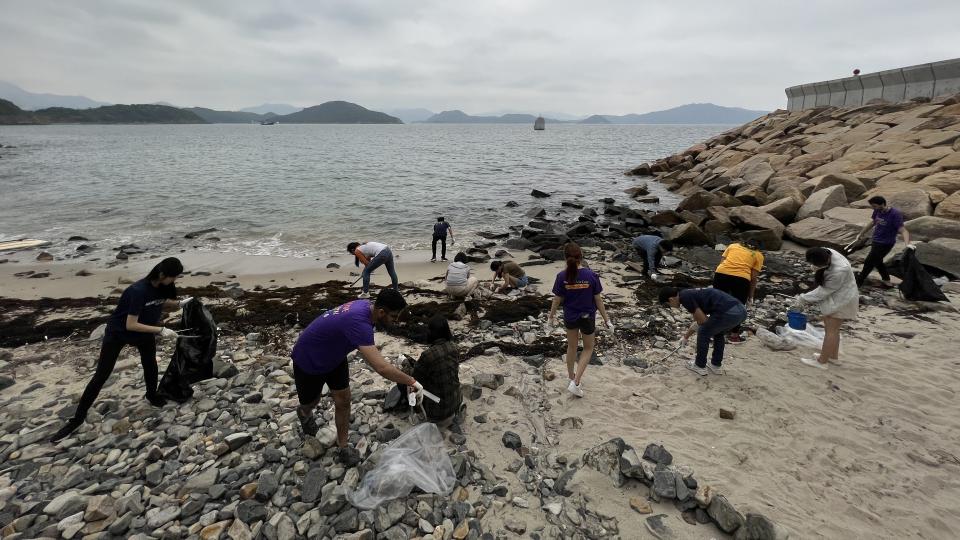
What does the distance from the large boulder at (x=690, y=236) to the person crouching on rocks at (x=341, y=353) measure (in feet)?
42.5

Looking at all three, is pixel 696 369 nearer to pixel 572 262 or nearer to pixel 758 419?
pixel 758 419

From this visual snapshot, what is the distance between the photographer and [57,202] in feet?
82.4

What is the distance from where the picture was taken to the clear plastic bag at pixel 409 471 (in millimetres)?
Result: 4207

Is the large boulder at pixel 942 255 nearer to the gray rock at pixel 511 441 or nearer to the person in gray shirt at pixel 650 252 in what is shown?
the person in gray shirt at pixel 650 252

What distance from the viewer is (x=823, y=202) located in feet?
51.0

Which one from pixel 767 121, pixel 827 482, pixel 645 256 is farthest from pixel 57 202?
pixel 767 121

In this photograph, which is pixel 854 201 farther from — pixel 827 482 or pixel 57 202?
pixel 57 202

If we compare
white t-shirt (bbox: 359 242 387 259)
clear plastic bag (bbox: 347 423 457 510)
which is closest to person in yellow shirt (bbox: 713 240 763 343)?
clear plastic bag (bbox: 347 423 457 510)

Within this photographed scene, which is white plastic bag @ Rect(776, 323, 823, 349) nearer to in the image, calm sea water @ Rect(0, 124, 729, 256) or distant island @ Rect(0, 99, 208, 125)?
calm sea water @ Rect(0, 124, 729, 256)

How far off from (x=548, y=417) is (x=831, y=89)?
43216 millimetres

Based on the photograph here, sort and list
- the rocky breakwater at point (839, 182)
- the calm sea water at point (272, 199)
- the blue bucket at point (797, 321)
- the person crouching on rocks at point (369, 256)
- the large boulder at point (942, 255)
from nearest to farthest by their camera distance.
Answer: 1. the blue bucket at point (797, 321)
2. the large boulder at point (942, 255)
3. the person crouching on rocks at point (369, 256)
4. the rocky breakwater at point (839, 182)
5. the calm sea water at point (272, 199)

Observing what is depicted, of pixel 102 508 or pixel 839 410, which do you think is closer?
pixel 102 508

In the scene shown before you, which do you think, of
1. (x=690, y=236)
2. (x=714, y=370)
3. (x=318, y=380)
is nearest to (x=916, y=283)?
(x=714, y=370)

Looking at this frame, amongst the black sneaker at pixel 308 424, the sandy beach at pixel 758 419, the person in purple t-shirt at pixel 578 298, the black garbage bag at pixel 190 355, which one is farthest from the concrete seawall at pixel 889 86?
the black garbage bag at pixel 190 355
